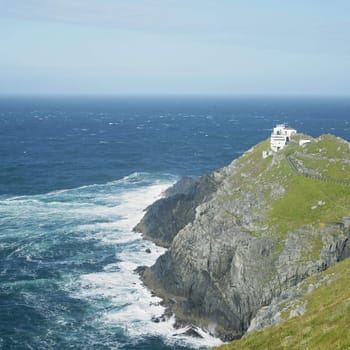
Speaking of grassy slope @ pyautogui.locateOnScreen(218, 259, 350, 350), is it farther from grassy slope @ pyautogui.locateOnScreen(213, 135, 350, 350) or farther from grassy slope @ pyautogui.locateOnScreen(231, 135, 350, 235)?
grassy slope @ pyautogui.locateOnScreen(231, 135, 350, 235)

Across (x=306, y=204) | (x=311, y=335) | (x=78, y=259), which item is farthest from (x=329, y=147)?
(x=311, y=335)

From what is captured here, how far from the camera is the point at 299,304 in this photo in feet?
166

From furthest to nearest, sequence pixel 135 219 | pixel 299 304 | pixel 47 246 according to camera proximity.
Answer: pixel 135 219, pixel 47 246, pixel 299 304

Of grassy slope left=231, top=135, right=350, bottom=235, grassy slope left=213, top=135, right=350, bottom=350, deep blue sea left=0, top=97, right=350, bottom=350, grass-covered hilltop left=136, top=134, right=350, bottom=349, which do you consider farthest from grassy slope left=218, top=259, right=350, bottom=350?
grassy slope left=231, top=135, right=350, bottom=235

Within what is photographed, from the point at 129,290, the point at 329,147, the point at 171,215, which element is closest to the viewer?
the point at 129,290

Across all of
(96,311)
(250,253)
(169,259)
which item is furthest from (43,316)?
(250,253)

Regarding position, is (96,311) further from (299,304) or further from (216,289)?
(299,304)

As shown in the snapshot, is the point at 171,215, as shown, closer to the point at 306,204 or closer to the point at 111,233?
the point at 111,233

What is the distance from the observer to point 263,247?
68312 millimetres

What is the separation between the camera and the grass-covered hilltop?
2514 inches

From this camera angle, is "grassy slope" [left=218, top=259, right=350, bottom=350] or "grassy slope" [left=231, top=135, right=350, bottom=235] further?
"grassy slope" [left=231, top=135, right=350, bottom=235]

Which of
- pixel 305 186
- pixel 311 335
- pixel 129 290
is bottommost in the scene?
pixel 129 290

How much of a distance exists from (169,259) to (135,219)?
3340 cm

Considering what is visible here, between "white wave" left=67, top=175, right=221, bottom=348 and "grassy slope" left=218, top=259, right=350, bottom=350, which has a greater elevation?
"grassy slope" left=218, top=259, right=350, bottom=350
